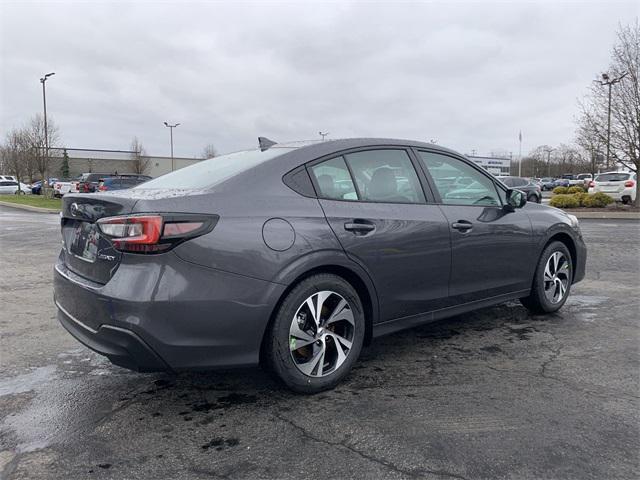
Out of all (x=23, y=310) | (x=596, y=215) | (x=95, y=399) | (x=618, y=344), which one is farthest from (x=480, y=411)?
(x=596, y=215)

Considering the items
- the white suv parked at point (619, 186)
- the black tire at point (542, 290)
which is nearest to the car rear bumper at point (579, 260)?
the black tire at point (542, 290)

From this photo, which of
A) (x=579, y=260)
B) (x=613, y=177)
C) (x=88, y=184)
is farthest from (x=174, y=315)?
(x=88, y=184)

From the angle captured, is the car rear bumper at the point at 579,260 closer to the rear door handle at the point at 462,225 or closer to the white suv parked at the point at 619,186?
the rear door handle at the point at 462,225

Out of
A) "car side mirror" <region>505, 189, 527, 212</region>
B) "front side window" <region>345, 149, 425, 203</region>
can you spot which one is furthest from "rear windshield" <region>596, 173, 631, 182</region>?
"front side window" <region>345, 149, 425, 203</region>

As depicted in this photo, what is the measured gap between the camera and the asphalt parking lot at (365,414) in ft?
8.26

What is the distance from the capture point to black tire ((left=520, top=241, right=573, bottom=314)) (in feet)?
16.0

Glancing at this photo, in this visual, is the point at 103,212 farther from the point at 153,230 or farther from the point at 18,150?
the point at 18,150

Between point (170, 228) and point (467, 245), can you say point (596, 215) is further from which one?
point (170, 228)

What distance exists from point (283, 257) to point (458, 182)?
1935mm

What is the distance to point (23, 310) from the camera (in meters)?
5.48

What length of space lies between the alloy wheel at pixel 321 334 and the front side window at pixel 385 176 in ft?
2.53

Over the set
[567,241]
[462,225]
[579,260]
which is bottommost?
[579,260]

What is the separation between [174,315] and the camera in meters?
2.75

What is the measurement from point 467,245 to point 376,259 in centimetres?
97
